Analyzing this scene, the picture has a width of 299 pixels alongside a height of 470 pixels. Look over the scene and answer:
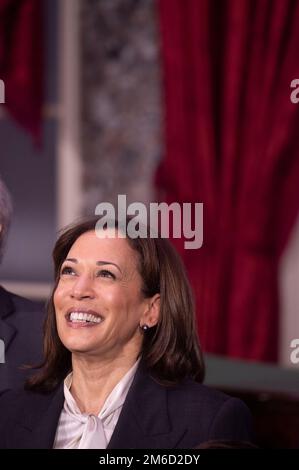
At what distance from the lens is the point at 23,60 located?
127 inches

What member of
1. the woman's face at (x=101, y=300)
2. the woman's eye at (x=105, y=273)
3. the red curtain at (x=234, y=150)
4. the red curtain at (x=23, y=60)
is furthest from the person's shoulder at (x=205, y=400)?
the red curtain at (x=23, y=60)

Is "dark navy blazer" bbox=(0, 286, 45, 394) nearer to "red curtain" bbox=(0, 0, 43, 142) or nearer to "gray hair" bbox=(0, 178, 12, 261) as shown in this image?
"gray hair" bbox=(0, 178, 12, 261)

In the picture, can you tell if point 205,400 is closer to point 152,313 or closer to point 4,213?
point 152,313

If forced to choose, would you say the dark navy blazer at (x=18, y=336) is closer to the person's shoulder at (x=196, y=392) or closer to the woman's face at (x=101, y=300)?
the woman's face at (x=101, y=300)

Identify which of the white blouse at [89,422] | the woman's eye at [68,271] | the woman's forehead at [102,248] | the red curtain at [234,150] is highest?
the red curtain at [234,150]

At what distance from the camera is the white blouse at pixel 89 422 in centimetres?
137

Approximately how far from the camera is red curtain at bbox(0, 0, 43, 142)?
10.6ft

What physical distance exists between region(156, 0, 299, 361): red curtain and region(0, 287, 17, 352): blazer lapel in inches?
48.6

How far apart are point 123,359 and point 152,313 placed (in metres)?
0.09

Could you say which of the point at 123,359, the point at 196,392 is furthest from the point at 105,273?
the point at 196,392

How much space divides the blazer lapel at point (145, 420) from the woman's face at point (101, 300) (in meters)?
0.06

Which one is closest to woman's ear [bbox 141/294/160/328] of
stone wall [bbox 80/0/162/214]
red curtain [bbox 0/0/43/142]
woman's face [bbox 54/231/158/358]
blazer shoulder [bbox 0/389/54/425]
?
woman's face [bbox 54/231/158/358]
